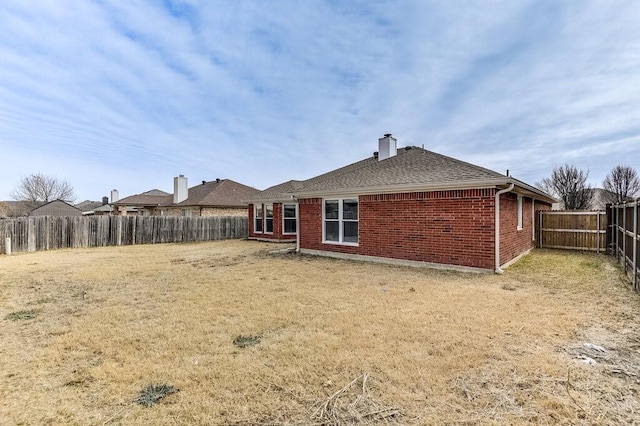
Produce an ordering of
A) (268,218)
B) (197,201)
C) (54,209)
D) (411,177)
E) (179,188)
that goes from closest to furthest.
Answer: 1. (411,177)
2. (268,218)
3. (197,201)
4. (179,188)
5. (54,209)

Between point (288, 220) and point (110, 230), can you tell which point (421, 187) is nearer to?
point (288, 220)

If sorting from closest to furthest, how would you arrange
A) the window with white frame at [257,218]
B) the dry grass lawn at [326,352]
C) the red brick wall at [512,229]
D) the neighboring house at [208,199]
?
the dry grass lawn at [326,352] < the red brick wall at [512,229] < the window with white frame at [257,218] < the neighboring house at [208,199]

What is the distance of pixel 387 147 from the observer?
540 inches

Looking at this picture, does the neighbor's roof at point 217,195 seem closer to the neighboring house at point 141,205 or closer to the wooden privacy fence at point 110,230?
the neighboring house at point 141,205

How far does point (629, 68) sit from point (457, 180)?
8.26 m

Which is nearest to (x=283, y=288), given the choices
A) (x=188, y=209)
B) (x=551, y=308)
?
(x=551, y=308)

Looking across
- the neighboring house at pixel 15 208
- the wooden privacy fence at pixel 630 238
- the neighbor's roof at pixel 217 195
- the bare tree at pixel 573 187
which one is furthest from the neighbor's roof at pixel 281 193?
the neighboring house at pixel 15 208

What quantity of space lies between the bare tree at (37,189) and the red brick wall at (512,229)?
56.7m

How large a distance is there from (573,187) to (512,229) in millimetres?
27460

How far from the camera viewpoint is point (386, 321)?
15.4 ft

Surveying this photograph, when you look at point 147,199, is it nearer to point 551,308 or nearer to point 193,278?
point 193,278

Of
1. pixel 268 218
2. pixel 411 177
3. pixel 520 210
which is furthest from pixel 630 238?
pixel 268 218

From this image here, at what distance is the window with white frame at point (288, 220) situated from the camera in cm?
1766

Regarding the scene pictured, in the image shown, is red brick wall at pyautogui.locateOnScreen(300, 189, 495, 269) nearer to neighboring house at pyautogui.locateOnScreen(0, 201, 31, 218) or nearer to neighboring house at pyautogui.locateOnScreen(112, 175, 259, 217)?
neighboring house at pyautogui.locateOnScreen(112, 175, 259, 217)
